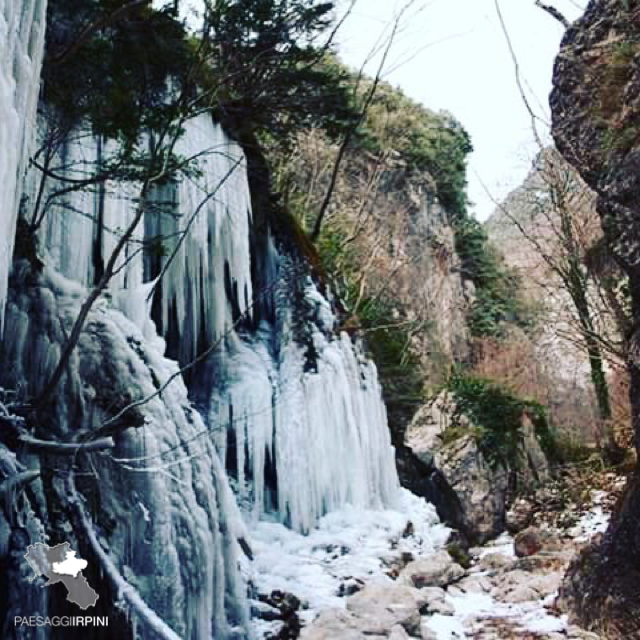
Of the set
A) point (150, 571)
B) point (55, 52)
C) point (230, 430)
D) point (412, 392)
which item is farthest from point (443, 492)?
point (55, 52)

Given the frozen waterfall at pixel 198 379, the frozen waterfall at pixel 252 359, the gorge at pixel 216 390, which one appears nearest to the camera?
the gorge at pixel 216 390

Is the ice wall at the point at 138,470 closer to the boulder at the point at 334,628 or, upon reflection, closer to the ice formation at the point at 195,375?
the ice formation at the point at 195,375

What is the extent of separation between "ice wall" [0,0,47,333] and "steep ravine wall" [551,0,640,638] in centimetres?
401

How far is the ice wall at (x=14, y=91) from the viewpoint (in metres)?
1.58

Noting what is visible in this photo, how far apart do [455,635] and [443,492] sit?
15.0 ft

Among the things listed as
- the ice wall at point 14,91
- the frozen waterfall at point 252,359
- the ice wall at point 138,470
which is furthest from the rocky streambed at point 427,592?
the ice wall at point 14,91

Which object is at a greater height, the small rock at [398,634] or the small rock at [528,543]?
the small rock at [398,634]

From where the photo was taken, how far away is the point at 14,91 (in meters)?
1.72

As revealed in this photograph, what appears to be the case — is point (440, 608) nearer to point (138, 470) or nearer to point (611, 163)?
point (138, 470)

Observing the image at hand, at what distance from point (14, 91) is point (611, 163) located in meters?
4.42

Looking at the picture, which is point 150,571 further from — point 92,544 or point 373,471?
point 373,471

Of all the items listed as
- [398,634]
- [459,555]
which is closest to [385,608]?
[398,634]

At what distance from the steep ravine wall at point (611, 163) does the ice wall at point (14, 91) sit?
13.2ft

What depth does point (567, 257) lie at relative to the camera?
9.04 m
